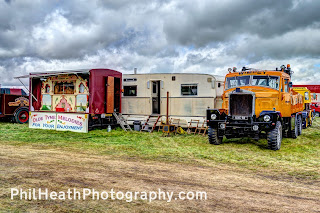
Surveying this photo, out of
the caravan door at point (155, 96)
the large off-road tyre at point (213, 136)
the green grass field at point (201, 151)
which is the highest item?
the caravan door at point (155, 96)

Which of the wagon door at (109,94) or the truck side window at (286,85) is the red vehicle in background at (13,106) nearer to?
the wagon door at (109,94)

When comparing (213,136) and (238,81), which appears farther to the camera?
(238,81)

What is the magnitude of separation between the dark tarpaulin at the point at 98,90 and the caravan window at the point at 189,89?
4.19 m

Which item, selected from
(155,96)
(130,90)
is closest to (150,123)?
(155,96)

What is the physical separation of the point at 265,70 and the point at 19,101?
17.0 metres

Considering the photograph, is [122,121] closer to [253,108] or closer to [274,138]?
[253,108]

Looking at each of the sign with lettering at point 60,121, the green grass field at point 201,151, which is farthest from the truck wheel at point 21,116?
the green grass field at point 201,151

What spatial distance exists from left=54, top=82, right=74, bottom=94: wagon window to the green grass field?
11.6ft

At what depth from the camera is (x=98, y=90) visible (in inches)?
587

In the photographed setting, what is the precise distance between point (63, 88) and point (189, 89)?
23.7 feet

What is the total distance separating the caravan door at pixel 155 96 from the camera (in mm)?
15992

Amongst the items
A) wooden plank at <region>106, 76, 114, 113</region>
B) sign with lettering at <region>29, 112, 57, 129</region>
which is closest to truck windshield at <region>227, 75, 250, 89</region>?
wooden plank at <region>106, 76, 114, 113</region>

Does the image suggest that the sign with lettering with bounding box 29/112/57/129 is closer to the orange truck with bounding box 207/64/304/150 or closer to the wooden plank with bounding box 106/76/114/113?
the wooden plank with bounding box 106/76/114/113

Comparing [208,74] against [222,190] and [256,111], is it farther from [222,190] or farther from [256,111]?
[222,190]
